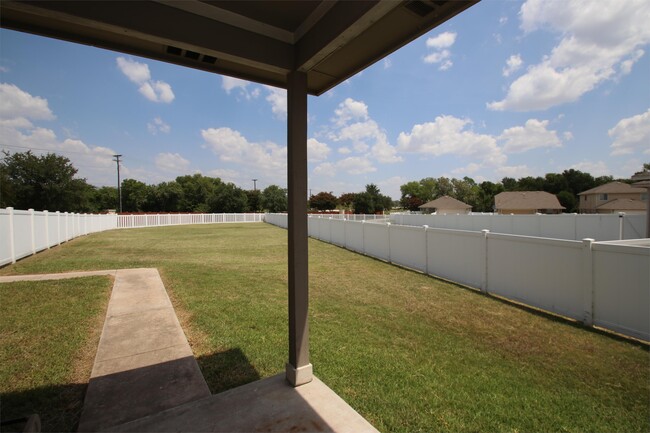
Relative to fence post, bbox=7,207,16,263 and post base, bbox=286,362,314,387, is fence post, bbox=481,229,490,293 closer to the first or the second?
post base, bbox=286,362,314,387

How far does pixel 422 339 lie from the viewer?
4.44 m

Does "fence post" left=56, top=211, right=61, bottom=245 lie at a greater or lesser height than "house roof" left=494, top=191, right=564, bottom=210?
lesser

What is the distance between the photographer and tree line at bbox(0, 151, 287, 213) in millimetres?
33431

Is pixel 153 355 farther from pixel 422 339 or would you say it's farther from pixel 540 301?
pixel 540 301

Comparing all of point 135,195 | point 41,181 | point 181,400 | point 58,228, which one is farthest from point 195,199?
point 181,400

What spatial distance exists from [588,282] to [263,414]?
514cm

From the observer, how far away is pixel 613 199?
4834cm

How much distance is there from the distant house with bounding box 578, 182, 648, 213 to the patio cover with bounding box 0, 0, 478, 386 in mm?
55104

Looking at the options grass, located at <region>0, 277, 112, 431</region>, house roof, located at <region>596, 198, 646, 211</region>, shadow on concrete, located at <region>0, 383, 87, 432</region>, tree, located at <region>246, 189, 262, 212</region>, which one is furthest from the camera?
tree, located at <region>246, 189, 262, 212</region>

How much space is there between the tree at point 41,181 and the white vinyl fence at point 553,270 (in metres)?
39.7

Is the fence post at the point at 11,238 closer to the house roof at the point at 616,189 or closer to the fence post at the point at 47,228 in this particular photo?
the fence post at the point at 47,228

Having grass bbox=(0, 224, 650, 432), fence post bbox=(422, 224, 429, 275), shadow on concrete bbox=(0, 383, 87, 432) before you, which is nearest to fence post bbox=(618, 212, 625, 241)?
fence post bbox=(422, 224, 429, 275)

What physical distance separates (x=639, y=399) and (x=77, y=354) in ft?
20.2

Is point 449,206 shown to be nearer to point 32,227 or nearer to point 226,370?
point 32,227
